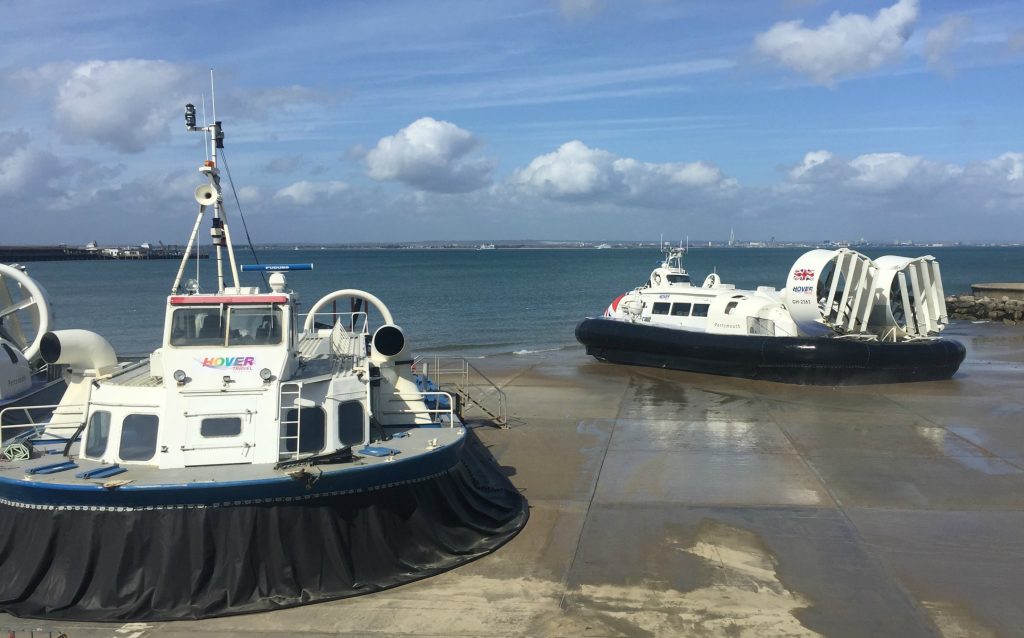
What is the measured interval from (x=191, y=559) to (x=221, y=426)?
107cm

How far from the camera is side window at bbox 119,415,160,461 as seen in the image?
6.32 metres

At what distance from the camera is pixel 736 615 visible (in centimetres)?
575

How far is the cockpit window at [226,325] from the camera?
6789 mm

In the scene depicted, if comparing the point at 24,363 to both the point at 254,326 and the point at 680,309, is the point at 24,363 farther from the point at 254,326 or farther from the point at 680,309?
the point at 680,309

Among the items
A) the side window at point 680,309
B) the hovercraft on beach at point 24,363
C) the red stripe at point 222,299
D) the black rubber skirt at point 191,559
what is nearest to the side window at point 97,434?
the black rubber skirt at point 191,559

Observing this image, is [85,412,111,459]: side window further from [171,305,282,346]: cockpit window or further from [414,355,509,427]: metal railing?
[414,355,509,427]: metal railing

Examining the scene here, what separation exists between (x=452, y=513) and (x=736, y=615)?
2.40 metres

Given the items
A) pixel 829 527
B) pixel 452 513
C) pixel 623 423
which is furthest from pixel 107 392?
pixel 623 423

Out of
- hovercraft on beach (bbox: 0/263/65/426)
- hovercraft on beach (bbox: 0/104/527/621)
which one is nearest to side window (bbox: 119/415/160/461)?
hovercraft on beach (bbox: 0/104/527/621)

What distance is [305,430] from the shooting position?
666cm

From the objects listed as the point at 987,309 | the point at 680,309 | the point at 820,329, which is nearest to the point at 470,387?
the point at 680,309

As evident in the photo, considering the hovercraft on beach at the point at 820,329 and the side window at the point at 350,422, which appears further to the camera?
the hovercraft on beach at the point at 820,329

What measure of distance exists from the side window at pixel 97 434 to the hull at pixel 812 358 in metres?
11.3

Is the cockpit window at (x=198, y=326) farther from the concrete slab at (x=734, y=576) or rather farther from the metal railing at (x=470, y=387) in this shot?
the concrete slab at (x=734, y=576)
